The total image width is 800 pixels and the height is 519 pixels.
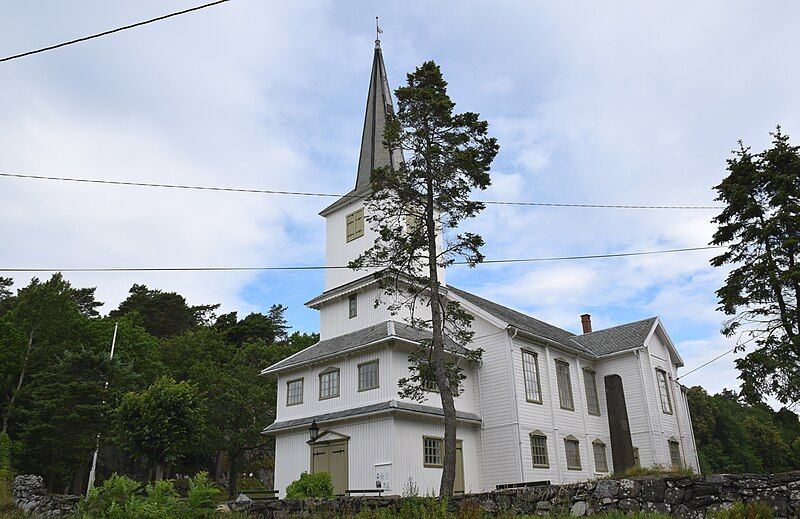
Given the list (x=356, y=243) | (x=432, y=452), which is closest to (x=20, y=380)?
(x=356, y=243)

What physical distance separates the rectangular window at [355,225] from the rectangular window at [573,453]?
42.8 ft

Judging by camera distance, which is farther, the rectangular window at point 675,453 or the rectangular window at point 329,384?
the rectangular window at point 675,453

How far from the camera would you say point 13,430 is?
35.4 m

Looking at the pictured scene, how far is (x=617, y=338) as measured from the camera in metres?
32.9

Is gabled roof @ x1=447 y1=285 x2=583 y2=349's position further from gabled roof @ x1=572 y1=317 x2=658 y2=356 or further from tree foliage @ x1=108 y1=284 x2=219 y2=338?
tree foliage @ x1=108 y1=284 x2=219 y2=338

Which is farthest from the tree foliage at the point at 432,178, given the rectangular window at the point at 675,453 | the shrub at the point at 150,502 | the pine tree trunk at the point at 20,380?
the pine tree trunk at the point at 20,380

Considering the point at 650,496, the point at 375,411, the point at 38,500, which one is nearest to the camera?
the point at 650,496

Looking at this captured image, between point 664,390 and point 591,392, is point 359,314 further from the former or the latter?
point 664,390

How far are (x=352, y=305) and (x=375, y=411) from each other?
22.3 feet

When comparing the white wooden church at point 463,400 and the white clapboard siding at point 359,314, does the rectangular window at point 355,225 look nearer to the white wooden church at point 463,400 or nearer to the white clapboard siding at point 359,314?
the white wooden church at point 463,400

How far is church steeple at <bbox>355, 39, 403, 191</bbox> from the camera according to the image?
30.6 metres

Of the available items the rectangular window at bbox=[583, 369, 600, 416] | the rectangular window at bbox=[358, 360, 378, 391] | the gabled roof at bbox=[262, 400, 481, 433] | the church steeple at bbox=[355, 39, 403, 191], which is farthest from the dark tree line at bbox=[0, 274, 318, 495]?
the rectangular window at bbox=[583, 369, 600, 416]

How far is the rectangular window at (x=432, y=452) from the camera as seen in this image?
74.4 feet

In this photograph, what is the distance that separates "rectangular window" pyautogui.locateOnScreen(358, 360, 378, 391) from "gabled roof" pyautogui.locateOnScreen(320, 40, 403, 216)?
845 cm
